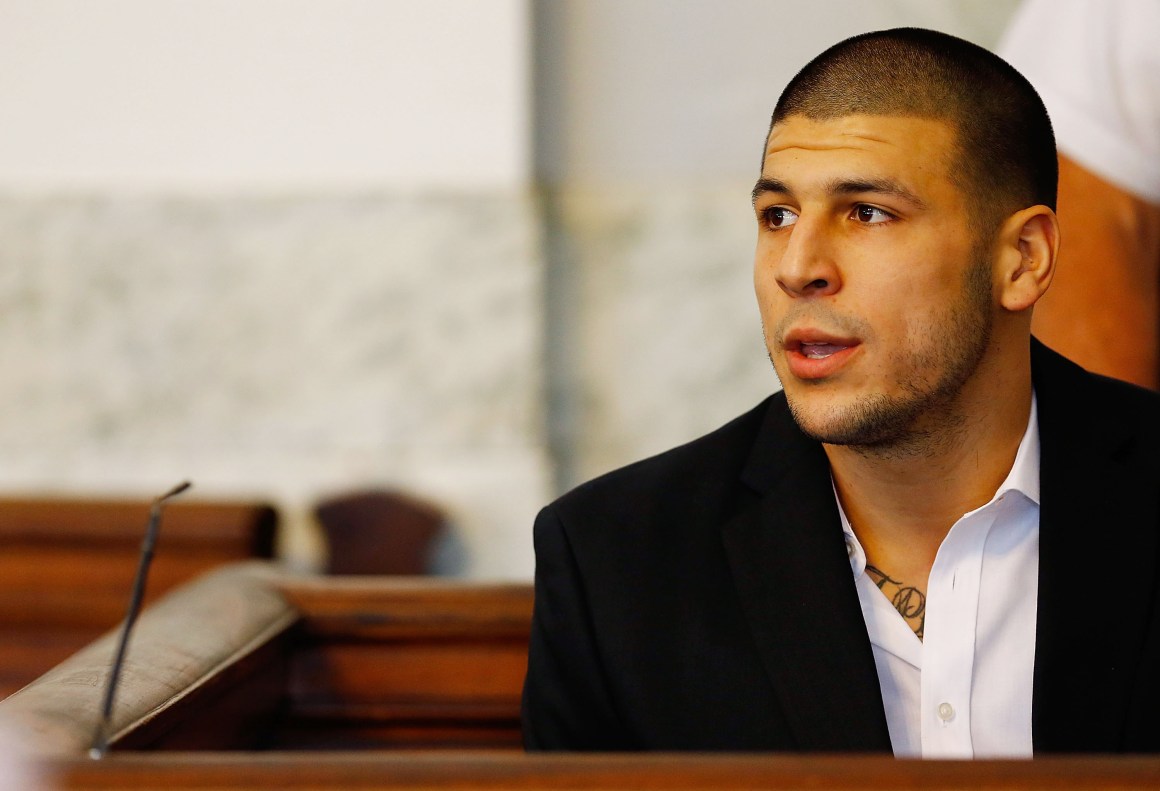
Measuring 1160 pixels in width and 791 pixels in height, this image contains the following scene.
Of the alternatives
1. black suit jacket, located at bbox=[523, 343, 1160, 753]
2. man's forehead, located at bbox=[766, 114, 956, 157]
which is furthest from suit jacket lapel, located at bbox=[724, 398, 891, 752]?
man's forehead, located at bbox=[766, 114, 956, 157]

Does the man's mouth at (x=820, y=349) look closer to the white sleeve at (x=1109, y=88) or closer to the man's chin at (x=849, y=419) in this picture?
the man's chin at (x=849, y=419)

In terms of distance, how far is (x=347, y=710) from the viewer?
1718mm

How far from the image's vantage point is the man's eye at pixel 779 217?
4.79 ft

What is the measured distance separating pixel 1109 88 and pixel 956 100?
101 centimetres

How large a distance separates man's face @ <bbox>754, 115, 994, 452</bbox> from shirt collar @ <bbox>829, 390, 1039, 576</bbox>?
121 millimetres

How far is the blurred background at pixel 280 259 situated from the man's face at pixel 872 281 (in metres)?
1.13

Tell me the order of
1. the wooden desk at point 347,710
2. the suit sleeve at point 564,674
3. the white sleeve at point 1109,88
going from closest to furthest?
the wooden desk at point 347,710 → the suit sleeve at point 564,674 → the white sleeve at point 1109,88

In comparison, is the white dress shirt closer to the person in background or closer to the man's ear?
the man's ear

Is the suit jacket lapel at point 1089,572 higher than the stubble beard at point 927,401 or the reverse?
the reverse

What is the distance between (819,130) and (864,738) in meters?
0.65

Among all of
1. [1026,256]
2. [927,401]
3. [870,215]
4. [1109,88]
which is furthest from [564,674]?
[1109,88]

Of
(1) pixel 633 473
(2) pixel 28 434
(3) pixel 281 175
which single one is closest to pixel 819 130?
(1) pixel 633 473

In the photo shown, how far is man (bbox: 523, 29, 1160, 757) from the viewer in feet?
4.49

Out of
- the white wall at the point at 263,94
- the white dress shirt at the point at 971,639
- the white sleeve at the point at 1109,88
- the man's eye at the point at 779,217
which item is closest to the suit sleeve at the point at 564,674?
the white dress shirt at the point at 971,639
